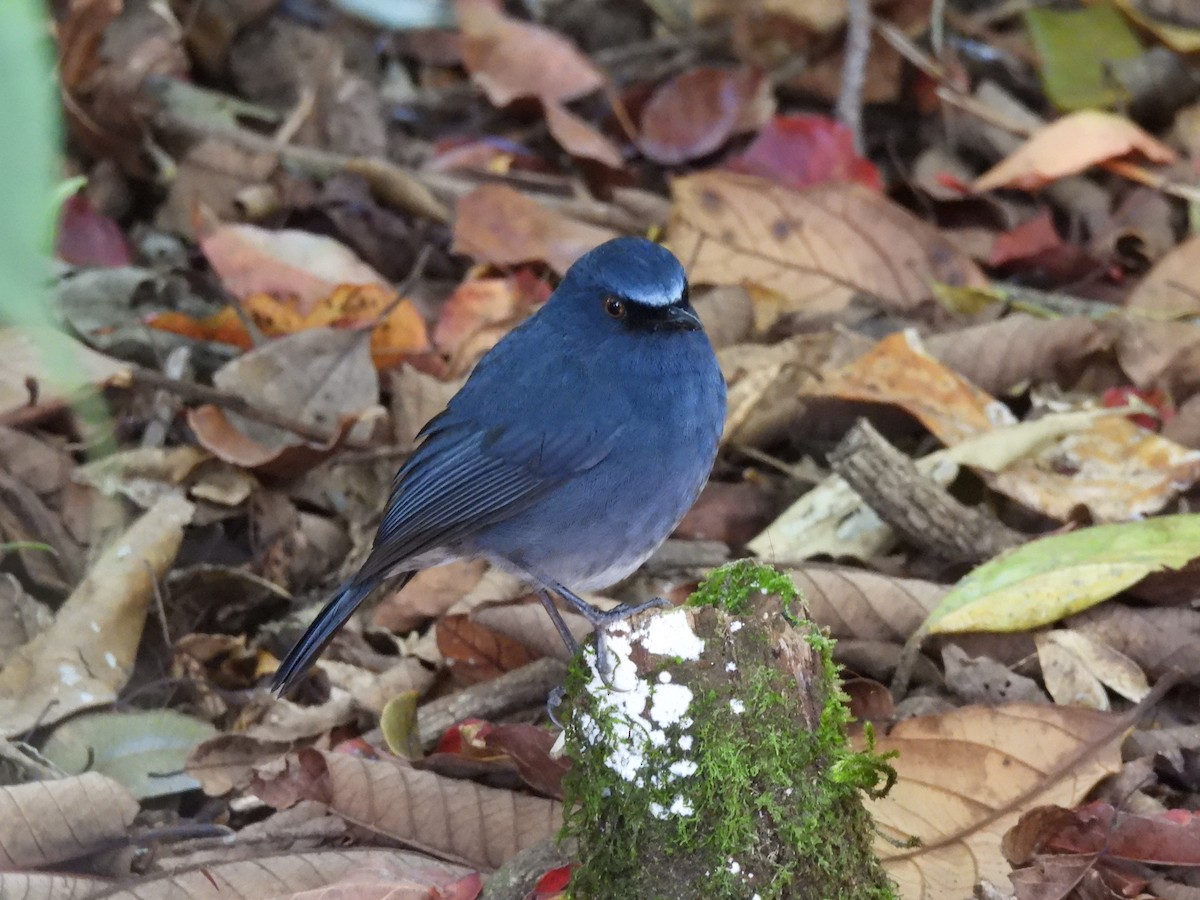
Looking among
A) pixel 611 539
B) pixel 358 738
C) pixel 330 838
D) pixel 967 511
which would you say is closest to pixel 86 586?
pixel 358 738

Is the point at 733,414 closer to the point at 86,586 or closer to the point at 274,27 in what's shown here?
the point at 86,586

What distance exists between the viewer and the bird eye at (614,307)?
3858mm

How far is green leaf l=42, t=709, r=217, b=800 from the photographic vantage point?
12.5 feet

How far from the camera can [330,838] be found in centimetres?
340

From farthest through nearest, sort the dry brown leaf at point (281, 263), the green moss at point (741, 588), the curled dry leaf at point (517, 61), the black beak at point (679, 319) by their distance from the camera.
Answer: the curled dry leaf at point (517, 61)
the dry brown leaf at point (281, 263)
the black beak at point (679, 319)
the green moss at point (741, 588)

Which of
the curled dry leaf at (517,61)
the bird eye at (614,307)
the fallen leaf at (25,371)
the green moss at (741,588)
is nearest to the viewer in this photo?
the green moss at (741,588)

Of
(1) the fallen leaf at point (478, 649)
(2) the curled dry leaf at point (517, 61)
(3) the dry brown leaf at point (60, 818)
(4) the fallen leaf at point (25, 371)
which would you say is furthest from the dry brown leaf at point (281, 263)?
(3) the dry brown leaf at point (60, 818)

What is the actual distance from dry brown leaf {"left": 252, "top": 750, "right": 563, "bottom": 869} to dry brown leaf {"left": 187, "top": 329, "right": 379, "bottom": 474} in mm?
1586

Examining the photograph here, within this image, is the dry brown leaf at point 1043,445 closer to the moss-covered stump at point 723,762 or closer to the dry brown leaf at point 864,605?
the dry brown leaf at point 864,605

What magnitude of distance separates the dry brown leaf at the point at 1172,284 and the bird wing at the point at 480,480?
2.78m

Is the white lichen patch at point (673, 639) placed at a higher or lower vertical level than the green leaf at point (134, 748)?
higher

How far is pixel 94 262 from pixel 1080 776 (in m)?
4.19

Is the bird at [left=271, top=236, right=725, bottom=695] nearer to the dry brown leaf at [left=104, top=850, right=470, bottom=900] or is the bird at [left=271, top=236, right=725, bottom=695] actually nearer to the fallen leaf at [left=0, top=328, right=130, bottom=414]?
the dry brown leaf at [left=104, top=850, right=470, bottom=900]

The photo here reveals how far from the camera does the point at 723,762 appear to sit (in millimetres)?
2516
